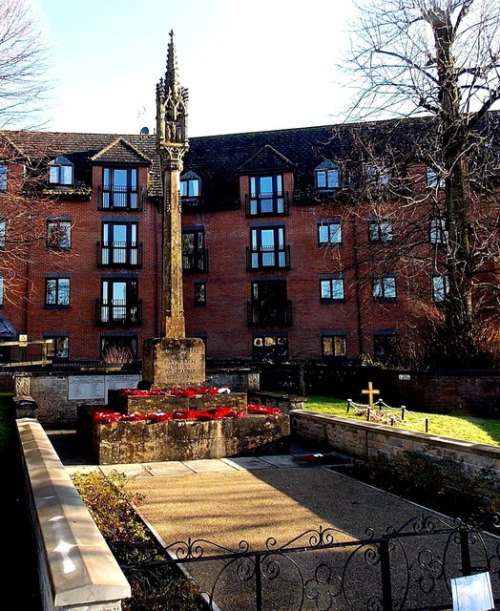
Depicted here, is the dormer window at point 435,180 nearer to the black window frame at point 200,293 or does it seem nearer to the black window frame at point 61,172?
the black window frame at point 200,293

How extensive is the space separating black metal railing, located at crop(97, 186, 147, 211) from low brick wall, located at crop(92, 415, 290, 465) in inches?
912

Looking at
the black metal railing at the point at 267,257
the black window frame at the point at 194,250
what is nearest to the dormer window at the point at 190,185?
the black window frame at the point at 194,250

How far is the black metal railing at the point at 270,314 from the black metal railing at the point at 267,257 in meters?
2.36

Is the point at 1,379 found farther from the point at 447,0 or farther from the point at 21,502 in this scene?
the point at 447,0

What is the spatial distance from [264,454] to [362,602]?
23.9ft

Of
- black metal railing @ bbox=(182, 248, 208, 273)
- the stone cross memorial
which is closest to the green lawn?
the stone cross memorial

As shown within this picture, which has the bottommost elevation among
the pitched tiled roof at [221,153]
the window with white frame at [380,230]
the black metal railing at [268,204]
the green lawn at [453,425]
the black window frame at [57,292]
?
the green lawn at [453,425]

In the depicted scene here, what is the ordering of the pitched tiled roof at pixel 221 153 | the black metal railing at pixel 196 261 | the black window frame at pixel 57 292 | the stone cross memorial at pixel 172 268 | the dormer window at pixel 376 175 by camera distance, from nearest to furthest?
the stone cross memorial at pixel 172 268, the dormer window at pixel 376 175, the black window frame at pixel 57 292, the black metal railing at pixel 196 261, the pitched tiled roof at pixel 221 153

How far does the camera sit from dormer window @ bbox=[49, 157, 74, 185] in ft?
106

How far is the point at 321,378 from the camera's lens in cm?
2184

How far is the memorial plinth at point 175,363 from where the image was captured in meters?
13.4

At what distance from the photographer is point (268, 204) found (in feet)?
109

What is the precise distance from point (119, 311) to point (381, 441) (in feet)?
78.0

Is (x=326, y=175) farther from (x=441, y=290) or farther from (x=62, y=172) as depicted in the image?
(x=62, y=172)
